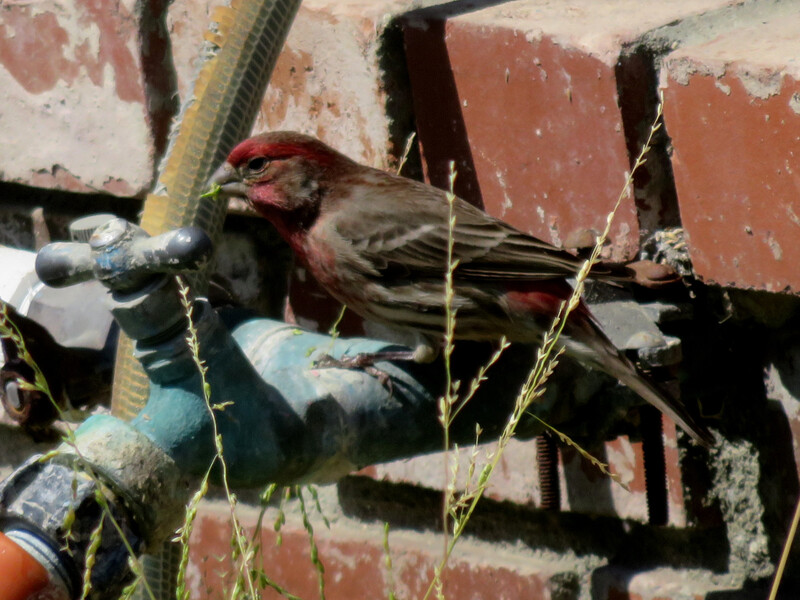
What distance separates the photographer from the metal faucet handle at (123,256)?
141cm

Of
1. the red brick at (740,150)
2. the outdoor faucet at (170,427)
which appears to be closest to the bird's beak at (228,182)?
the outdoor faucet at (170,427)

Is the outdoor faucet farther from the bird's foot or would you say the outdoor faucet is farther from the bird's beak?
the bird's beak

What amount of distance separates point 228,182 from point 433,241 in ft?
1.32

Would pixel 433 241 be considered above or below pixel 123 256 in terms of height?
below

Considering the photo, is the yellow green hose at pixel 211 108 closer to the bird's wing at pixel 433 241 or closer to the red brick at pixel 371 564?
the bird's wing at pixel 433 241

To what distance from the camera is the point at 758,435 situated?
6.86 feet

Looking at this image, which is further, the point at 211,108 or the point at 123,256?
the point at 211,108

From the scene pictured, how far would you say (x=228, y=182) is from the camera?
224 cm

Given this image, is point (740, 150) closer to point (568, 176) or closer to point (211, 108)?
point (568, 176)

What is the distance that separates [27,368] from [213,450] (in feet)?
1.75

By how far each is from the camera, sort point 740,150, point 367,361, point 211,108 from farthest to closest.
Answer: point 211,108 < point 367,361 < point 740,150

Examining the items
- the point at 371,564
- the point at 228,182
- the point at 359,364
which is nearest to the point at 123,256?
the point at 359,364

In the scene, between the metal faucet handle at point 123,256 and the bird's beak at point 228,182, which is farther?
the bird's beak at point 228,182

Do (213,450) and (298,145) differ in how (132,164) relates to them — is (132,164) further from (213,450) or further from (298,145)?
(213,450)
